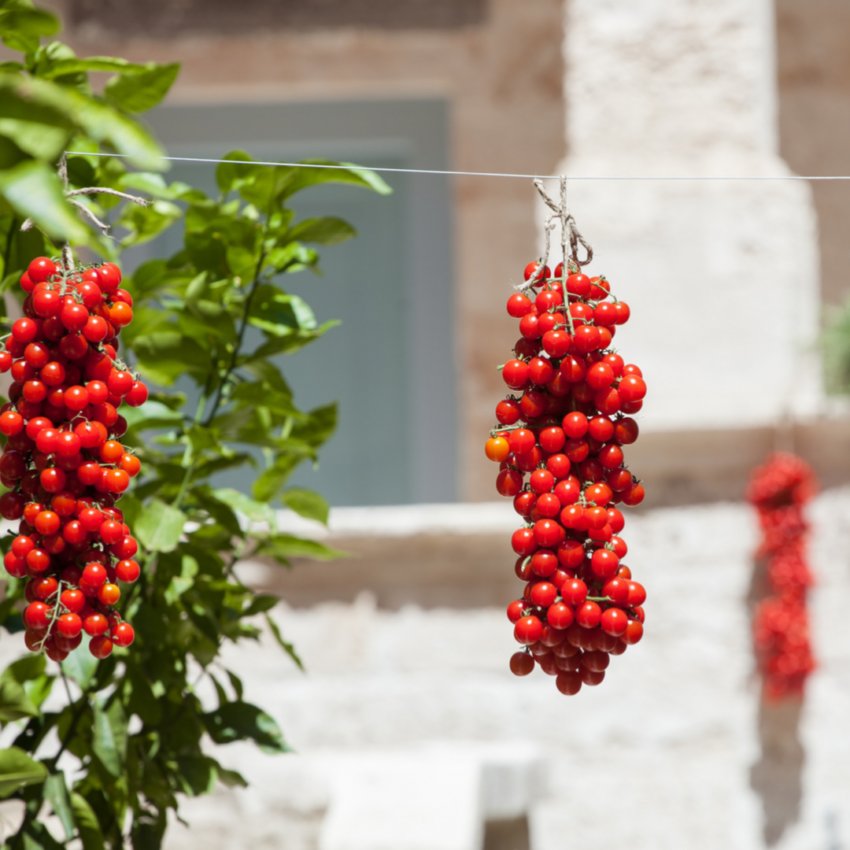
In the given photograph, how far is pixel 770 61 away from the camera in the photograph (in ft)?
7.79

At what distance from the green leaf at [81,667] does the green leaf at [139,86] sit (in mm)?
551

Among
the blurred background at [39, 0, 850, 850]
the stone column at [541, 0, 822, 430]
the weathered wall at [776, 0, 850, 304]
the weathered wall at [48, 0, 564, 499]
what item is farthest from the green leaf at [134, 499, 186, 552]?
the weathered wall at [776, 0, 850, 304]

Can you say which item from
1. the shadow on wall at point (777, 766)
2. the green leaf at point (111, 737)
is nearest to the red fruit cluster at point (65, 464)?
the green leaf at point (111, 737)

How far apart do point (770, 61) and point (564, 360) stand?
1.83 m

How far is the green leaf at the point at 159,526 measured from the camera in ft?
3.20

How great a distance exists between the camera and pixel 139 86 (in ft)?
3.38

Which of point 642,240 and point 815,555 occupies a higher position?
point 642,240

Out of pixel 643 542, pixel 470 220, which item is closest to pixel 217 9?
pixel 470 220

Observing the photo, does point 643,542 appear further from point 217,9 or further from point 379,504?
point 217,9

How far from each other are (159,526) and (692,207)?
1.67 m

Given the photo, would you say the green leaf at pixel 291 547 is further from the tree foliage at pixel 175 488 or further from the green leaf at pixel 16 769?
the green leaf at pixel 16 769

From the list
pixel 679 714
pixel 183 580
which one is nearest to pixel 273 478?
pixel 183 580

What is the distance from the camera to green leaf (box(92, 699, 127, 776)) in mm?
1023

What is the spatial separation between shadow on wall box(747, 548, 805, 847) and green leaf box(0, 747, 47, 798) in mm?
1722
